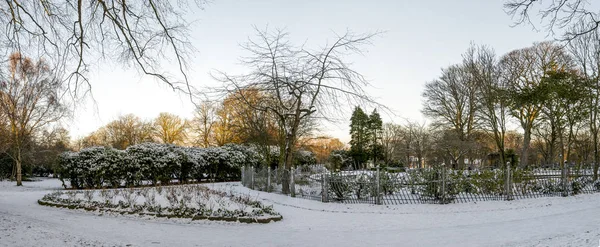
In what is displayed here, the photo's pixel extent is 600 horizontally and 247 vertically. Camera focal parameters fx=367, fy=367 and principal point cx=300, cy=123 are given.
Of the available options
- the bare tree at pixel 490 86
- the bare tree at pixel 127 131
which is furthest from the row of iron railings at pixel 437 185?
the bare tree at pixel 127 131

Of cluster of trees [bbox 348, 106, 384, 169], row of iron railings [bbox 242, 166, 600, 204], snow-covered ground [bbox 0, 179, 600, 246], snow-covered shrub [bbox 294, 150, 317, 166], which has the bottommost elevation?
snow-covered ground [bbox 0, 179, 600, 246]

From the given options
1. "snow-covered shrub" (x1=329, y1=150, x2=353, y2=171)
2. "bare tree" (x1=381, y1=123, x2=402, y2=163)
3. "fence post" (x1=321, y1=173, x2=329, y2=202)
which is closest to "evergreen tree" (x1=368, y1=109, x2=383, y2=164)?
"bare tree" (x1=381, y1=123, x2=402, y2=163)

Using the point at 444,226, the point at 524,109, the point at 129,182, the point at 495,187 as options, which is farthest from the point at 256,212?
the point at 524,109

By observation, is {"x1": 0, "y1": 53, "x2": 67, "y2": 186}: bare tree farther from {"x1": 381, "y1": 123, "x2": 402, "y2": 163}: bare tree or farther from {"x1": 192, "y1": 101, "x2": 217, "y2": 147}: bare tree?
{"x1": 381, "y1": 123, "x2": 402, "y2": 163}: bare tree

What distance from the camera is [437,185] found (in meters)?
12.6

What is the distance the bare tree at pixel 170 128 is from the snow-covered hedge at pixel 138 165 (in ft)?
79.6

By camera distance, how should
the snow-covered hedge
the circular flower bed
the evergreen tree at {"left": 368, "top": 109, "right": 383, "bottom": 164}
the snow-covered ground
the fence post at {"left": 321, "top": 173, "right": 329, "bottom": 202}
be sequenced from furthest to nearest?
the evergreen tree at {"left": 368, "top": 109, "right": 383, "bottom": 164} → the snow-covered hedge → the fence post at {"left": 321, "top": 173, "right": 329, "bottom": 202} → the circular flower bed → the snow-covered ground

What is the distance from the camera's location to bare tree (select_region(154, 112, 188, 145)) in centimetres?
4825

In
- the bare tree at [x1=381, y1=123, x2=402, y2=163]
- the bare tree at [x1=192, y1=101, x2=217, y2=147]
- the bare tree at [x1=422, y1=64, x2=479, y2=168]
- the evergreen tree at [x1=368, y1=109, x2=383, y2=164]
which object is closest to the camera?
the bare tree at [x1=422, y1=64, x2=479, y2=168]

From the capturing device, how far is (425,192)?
503 inches

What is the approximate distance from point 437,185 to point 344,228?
5.44 metres

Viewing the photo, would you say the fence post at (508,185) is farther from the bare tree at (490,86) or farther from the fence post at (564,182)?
the bare tree at (490,86)

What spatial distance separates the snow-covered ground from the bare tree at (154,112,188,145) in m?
38.6

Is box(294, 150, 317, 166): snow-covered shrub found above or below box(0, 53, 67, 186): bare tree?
below
